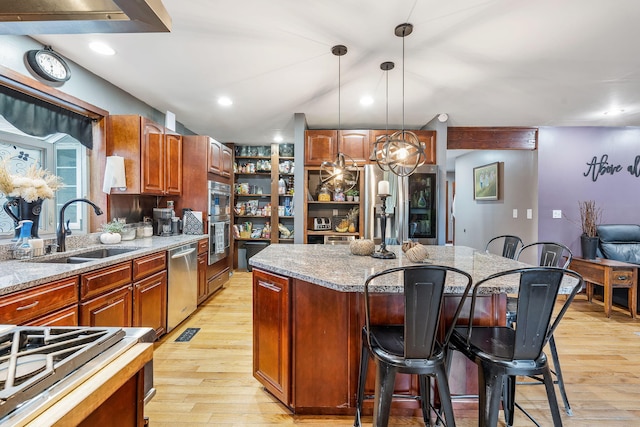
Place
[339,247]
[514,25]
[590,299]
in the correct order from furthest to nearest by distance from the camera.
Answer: [590,299] < [339,247] < [514,25]

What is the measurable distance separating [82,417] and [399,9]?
2.30 metres

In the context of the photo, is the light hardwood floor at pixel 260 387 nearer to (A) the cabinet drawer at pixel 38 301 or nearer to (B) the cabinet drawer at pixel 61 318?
(B) the cabinet drawer at pixel 61 318

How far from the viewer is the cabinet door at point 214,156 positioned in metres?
3.86

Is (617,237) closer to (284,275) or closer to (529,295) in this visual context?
(529,295)

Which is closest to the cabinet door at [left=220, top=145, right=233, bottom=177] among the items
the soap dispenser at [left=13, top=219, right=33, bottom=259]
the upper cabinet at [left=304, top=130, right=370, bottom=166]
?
the upper cabinet at [left=304, top=130, right=370, bottom=166]

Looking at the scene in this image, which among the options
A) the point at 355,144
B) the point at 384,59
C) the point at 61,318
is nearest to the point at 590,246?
the point at 355,144

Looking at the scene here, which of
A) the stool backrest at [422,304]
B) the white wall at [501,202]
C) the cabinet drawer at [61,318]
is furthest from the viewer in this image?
the white wall at [501,202]

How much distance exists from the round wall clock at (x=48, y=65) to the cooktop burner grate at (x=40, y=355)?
2501 millimetres

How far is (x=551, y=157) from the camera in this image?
4250 mm

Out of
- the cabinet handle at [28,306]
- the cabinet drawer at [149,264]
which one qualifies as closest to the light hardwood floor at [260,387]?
the cabinet drawer at [149,264]

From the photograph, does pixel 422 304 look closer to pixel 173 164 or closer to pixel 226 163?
pixel 173 164

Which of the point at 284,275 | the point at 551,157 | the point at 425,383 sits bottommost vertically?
the point at 425,383

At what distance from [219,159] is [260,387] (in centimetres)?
300

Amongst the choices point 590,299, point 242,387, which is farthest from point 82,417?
point 590,299
